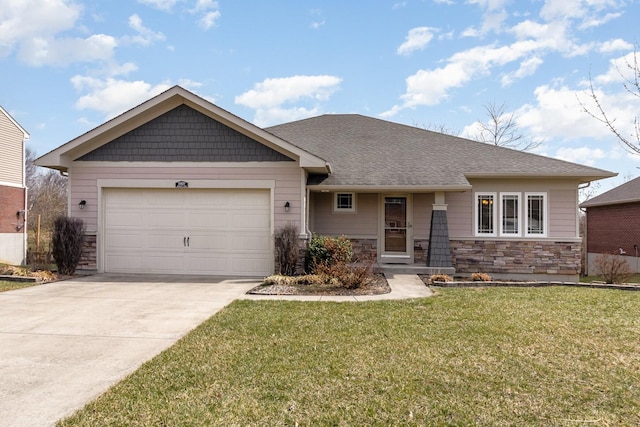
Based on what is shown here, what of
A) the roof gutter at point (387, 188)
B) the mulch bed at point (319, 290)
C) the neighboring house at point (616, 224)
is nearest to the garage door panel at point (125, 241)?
the mulch bed at point (319, 290)

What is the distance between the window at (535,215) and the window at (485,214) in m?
1.01

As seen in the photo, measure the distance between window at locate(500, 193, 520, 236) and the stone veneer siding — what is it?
39cm

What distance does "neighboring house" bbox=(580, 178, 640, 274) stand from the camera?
18672mm

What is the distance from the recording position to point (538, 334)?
5.42 metres

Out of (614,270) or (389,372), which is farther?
(614,270)

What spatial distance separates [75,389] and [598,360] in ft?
18.2

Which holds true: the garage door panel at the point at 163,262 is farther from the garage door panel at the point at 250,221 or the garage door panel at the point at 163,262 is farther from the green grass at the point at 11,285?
the green grass at the point at 11,285

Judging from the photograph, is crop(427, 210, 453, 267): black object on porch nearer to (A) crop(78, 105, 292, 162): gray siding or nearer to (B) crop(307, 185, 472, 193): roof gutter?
(B) crop(307, 185, 472, 193): roof gutter

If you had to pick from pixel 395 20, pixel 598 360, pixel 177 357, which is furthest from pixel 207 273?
pixel 395 20

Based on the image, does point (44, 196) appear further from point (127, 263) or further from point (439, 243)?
point (439, 243)

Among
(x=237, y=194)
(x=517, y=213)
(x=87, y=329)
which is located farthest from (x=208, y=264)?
(x=517, y=213)

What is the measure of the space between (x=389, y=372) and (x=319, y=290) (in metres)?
4.76

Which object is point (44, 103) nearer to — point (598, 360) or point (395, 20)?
point (395, 20)

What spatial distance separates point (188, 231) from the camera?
35.6ft
